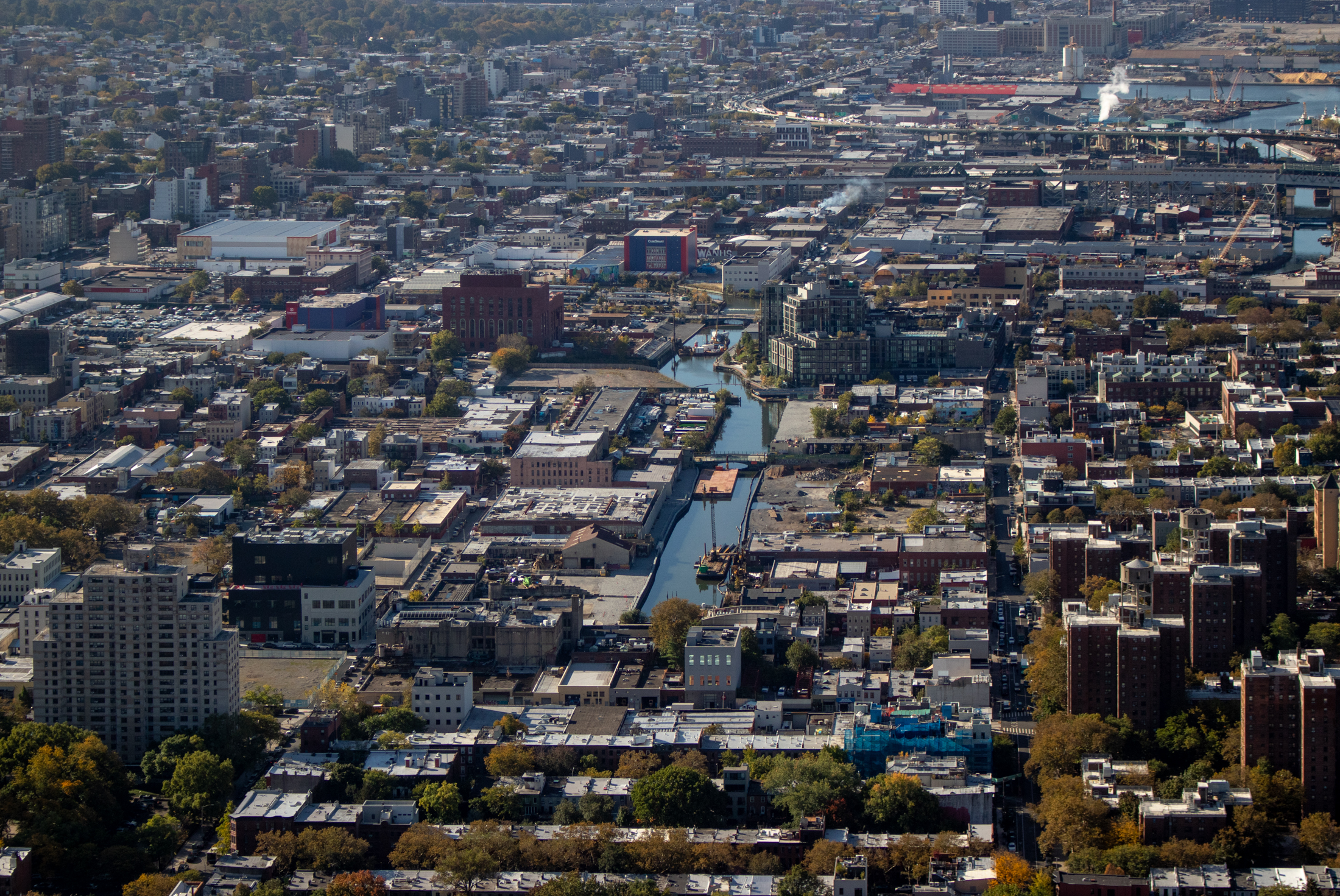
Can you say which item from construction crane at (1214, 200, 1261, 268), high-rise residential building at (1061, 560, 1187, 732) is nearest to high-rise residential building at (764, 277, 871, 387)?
construction crane at (1214, 200, 1261, 268)

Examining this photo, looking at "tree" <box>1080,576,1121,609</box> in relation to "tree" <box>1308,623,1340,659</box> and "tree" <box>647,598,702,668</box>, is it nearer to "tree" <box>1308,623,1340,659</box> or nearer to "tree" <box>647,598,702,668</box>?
"tree" <box>1308,623,1340,659</box>

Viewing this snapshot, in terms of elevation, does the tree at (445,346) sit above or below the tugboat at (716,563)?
above

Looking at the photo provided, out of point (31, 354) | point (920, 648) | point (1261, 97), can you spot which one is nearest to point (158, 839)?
point (920, 648)

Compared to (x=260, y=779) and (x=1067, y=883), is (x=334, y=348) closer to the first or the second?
(x=260, y=779)

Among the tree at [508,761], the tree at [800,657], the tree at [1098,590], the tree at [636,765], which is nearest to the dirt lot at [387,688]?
the tree at [508,761]

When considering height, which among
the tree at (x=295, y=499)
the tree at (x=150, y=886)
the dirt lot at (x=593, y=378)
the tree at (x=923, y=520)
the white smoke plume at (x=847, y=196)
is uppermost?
the white smoke plume at (x=847, y=196)

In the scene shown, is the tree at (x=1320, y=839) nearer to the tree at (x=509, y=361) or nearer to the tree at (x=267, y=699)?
the tree at (x=267, y=699)

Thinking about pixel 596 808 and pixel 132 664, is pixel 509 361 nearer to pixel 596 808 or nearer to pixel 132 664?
pixel 132 664

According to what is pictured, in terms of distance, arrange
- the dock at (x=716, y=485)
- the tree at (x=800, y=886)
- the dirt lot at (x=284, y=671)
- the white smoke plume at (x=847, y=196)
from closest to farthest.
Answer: the tree at (x=800, y=886) < the dirt lot at (x=284, y=671) < the dock at (x=716, y=485) < the white smoke plume at (x=847, y=196)

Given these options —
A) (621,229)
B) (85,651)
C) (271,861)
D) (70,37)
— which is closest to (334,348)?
(621,229)
